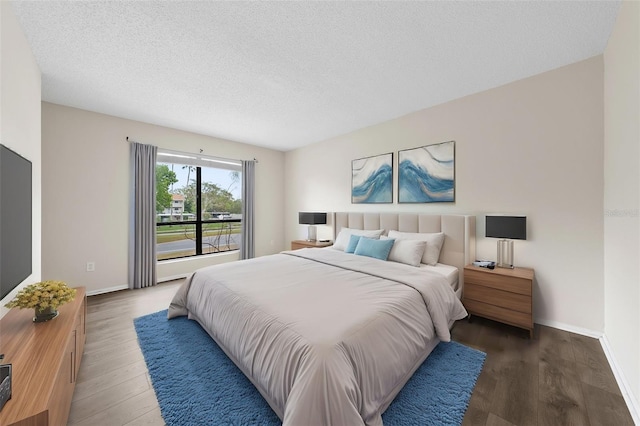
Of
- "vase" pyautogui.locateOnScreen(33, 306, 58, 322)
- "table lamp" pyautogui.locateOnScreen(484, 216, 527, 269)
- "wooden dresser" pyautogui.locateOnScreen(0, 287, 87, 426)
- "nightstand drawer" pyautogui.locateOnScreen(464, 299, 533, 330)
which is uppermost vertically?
"table lamp" pyautogui.locateOnScreen(484, 216, 527, 269)

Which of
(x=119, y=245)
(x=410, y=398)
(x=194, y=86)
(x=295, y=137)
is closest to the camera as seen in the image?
(x=410, y=398)

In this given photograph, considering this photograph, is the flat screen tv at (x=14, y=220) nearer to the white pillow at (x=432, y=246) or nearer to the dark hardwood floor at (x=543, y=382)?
the dark hardwood floor at (x=543, y=382)

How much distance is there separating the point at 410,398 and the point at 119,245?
4.31m

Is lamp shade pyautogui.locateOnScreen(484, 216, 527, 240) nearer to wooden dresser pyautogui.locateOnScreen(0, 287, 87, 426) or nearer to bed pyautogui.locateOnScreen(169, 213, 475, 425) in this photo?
bed pyautogui.locateOnScreen(169, 213, 475, 425)

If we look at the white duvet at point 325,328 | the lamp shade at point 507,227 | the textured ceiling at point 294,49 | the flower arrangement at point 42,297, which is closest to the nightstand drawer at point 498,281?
the lamp shade at point 507,227

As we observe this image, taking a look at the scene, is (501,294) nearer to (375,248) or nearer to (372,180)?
(375,248)

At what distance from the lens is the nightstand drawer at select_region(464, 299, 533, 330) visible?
2346mm

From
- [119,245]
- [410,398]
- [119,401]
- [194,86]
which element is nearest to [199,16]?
[194,86]

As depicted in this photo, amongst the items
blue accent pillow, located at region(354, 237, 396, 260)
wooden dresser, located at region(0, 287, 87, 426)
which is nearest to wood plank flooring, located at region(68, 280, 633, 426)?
wooden dresser, located at region(0, 287, 87, 426)

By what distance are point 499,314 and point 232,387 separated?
2.53m

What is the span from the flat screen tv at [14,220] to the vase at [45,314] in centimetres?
22

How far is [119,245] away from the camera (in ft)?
12.4

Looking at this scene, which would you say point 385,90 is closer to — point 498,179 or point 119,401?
point 498,179

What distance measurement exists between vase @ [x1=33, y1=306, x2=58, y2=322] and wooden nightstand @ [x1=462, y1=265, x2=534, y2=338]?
3.56 m
